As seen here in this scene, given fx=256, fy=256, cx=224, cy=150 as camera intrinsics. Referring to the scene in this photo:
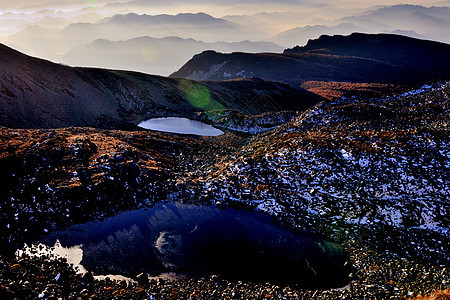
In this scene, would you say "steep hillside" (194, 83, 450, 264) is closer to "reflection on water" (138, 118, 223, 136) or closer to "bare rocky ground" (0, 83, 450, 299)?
"bare rocky ground" (0, 83, 450, 299)

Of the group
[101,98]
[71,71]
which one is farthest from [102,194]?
[71,71]

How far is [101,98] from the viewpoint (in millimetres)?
72938

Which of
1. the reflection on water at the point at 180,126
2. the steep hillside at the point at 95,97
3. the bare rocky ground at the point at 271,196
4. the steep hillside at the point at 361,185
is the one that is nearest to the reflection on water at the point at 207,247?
the bare rocky ground at the point at 271,196

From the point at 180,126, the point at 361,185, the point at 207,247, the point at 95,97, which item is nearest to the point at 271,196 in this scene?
the point at 361,185

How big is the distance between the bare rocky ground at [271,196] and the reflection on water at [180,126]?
23.5 metres

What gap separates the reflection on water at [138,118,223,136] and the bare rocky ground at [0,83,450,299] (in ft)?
76.9

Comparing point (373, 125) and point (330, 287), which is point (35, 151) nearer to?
point (330, 287)

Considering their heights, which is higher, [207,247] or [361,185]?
[361,185]

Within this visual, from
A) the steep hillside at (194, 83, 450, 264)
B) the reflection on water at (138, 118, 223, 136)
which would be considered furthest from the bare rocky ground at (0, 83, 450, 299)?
the reflection on water at (138, 118, 223, 136)

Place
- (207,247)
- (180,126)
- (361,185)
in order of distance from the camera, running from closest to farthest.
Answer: (207,247), (361,185), (180,126)

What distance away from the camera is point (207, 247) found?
67.7ft

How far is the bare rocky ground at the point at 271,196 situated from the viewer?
53.6 ft

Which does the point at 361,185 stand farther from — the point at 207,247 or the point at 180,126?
the point at 180,126

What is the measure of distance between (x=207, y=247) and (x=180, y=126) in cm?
4769
